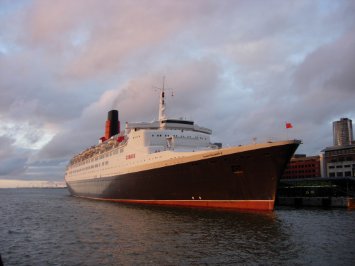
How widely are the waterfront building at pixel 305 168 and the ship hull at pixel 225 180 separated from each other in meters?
93.7

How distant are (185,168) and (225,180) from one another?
3.99 meters

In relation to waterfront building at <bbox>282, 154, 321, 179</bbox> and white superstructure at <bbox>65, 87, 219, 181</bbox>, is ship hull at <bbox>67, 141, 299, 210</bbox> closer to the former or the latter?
white superstructure at <bbox>65, 87, 219, 181</bbox>

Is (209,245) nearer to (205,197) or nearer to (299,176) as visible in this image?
(205,197)

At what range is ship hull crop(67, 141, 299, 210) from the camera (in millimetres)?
29125

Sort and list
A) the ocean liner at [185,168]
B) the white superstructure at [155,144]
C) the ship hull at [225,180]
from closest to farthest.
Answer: the ship hull at [225,180], the ocean liner at [185,168], the white superstructure at [155,144]

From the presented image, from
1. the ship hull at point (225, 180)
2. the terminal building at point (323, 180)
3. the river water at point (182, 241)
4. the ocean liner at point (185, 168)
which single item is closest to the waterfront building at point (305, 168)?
the terminal building at point (323, 180)

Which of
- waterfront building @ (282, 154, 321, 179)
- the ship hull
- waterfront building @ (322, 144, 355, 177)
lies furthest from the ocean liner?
waterfront building @ (282, 154, 321, 179)

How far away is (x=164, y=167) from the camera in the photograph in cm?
3522

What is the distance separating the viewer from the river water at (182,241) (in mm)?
16125

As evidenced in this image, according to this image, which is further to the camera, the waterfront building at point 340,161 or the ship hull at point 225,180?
the waterfront building at point 340,161

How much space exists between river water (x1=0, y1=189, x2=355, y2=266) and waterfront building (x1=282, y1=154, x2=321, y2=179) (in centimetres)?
9670

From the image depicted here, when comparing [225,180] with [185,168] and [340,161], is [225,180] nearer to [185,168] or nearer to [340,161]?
[185,168]

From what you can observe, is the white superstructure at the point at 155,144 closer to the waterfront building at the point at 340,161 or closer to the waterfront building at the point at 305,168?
the waterfront building at the point at 340,161

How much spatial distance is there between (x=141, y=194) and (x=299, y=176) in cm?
9593
